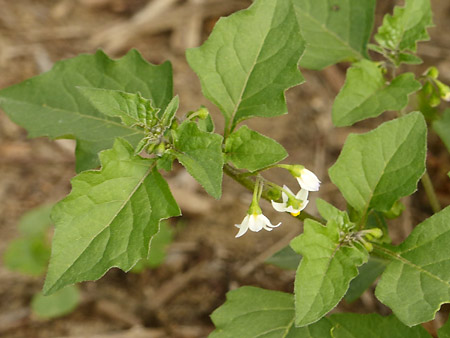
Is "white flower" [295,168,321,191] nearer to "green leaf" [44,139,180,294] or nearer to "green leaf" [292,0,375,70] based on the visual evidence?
"green leaf" [44,139,180,294]

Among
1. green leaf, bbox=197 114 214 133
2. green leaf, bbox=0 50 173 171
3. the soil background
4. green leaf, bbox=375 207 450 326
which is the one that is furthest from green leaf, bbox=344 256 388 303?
green leaf, bbox=0 50 173 171

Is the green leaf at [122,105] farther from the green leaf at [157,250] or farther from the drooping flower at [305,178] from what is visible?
the green leaf at [157,250]

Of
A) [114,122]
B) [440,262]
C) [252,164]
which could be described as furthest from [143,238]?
[440,262]

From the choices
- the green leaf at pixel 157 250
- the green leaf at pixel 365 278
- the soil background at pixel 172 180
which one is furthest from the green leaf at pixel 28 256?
the green leaf at pixel 365 278

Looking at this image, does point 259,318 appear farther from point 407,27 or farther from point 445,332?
point 407,27

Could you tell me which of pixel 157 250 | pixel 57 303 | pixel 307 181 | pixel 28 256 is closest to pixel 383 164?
pixel 307 181
